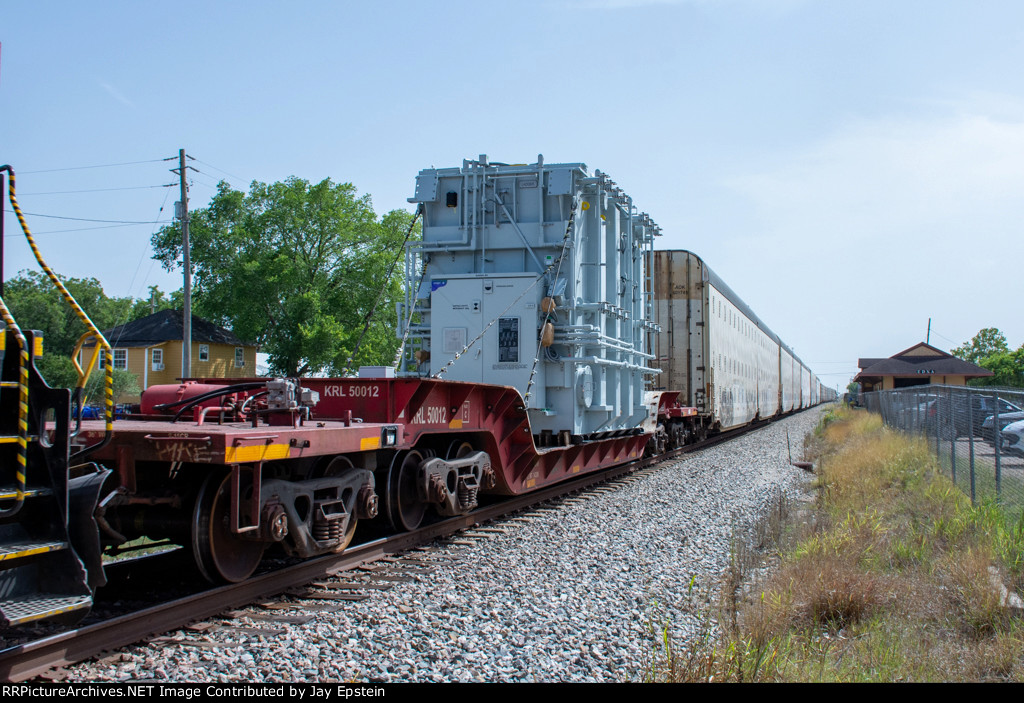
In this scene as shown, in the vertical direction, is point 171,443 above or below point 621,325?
below

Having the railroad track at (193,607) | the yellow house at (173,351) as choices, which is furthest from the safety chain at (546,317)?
the yellow house at (173,351)

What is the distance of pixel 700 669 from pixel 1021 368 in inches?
3173

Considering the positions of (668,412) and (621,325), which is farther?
(668,412)

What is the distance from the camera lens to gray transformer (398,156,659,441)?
402 inches

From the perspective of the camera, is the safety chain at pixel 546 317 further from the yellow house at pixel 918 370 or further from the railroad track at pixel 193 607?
the yellow house at pixel 918 370

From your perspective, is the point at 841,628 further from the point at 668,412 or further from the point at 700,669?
the point at 668,412

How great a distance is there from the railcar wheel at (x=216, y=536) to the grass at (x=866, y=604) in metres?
2.93

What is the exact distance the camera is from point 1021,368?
70812 millimetres

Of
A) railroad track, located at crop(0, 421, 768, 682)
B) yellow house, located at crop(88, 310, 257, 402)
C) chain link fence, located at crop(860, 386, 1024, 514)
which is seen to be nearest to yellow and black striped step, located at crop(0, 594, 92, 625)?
railroad track, located at crop(0, 421, 768, 682)

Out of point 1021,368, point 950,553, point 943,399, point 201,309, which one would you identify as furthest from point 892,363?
point 950,553

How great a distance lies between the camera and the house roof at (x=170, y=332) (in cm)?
4094

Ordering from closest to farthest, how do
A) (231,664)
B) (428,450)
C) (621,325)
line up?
(231,664)
(428,450)
(621,325)

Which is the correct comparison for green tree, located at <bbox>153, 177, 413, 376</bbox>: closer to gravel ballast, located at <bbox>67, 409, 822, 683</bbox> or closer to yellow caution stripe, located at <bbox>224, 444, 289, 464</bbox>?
gravel ballast, located at <bbox>67, 409, 822, 683</bbox>

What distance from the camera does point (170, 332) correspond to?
4109 centimetres
